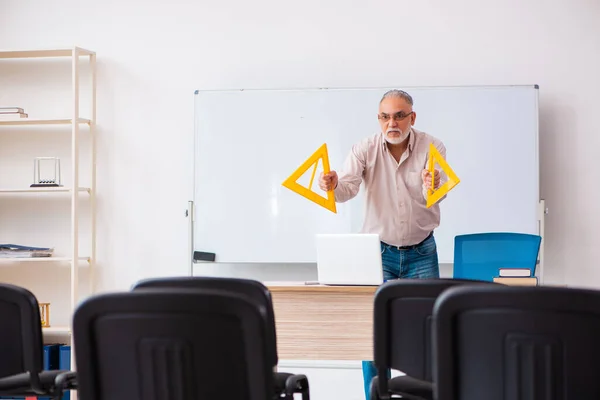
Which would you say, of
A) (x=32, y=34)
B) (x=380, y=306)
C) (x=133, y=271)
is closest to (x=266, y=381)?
(x=380, y=306)

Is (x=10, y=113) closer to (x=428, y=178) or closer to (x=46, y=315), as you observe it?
(x=46, y=315)

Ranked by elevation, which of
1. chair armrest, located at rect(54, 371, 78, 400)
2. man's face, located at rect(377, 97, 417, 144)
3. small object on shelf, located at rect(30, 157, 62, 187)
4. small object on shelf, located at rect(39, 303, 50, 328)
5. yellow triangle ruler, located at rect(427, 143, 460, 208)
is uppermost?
man's face, located at rect(377, 97, 417, 144)

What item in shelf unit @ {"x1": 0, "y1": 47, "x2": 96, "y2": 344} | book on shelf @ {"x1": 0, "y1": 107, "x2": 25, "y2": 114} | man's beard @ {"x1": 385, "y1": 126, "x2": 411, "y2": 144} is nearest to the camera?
man's beard @ {"x1": 385, "y1": 126, "x2": 411, "y2": 144}

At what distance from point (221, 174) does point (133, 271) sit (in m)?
0.95

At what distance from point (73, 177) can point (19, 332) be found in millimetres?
3366

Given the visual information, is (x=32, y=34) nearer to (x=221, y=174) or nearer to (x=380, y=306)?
(x=221, y=174)

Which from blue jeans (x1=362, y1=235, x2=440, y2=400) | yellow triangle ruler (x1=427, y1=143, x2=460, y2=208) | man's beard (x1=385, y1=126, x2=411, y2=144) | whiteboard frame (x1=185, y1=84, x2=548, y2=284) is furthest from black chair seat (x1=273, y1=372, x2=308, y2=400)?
whiteboard frame (x1=185, y1=84, x2=548, y2=284)

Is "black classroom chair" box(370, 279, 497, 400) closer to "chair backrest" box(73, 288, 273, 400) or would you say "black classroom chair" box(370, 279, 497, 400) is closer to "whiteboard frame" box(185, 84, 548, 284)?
"chair backrest" box(73, 288, 273, 400)

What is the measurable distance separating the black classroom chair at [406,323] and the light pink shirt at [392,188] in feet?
5.89

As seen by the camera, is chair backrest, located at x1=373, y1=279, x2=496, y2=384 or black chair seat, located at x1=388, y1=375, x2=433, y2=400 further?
black chair seat, located at x1=388, y1=375, x2=433, y2=400

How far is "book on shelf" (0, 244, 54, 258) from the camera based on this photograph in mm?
5430

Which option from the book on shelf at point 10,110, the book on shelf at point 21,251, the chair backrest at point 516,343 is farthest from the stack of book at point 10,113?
the chair backrest at point 516,343

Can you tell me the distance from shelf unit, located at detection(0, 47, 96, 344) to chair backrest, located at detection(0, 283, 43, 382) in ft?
10.3

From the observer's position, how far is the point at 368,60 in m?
5.45
